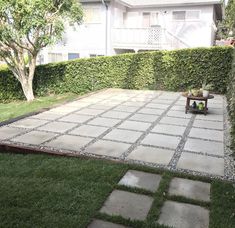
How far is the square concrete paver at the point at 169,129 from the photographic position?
6.64 metres

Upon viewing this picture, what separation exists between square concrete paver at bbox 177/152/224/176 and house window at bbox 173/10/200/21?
46.6 feet

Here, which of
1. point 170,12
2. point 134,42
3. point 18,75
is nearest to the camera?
point 18,75

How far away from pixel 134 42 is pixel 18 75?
7.77 meters

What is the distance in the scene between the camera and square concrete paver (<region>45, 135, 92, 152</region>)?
5488 mm

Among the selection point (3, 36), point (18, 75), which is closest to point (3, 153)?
point (3, 36)

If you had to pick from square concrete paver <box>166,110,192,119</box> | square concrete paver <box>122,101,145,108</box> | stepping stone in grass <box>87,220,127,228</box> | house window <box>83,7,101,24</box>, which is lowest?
stepping stone in grass <box>87,220,127,228</box>

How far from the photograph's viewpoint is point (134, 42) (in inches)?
666

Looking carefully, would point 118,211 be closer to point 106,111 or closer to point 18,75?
point 106,111

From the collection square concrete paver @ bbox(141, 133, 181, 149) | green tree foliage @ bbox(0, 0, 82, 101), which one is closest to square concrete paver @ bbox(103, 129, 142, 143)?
square concrete paver @ bbox(141, 133, 181, 149)

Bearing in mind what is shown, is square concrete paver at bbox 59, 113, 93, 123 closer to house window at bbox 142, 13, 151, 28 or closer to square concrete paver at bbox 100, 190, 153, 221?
square concrete paver at bbox 100, 190, 153, 221

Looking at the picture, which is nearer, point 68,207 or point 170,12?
point 68,207

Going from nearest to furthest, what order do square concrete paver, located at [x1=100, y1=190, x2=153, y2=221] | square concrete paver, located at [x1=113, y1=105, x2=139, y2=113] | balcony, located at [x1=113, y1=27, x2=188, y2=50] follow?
1. square concrete paver, located at [x1=100, y1=190, x2=153, y2=221]
2. square concrete paver, located at [x1=113, y1=105, x2=139, y2=113]
3. balcony, located at [x1=113, y1=27, x2=188, y2=50]

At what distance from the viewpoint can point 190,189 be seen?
3869 millimetres

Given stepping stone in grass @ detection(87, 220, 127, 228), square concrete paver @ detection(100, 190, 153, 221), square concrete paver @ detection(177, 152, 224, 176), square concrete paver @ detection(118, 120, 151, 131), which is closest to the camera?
stepping stone in grass @ detection(87, 220, 127, 228)
